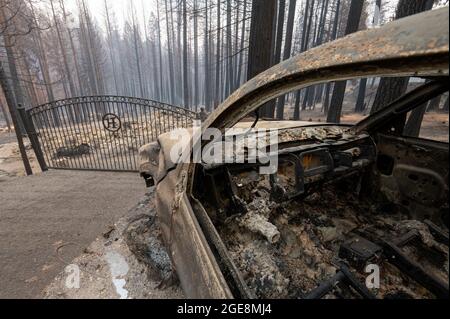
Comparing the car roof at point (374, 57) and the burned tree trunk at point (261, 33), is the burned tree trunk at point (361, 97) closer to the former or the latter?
the burned tree trunk at point (261, 33)

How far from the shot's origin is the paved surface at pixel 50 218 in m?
2.87

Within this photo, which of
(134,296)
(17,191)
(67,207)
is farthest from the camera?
(17,191)

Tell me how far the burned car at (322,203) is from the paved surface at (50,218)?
1.89 metres

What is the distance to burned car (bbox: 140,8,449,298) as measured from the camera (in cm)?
116

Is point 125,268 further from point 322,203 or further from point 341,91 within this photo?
point 341,91

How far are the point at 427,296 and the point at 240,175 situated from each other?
1.51 m

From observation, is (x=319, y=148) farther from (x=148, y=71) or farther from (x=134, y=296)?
(x=148, y=71)

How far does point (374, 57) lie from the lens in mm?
867

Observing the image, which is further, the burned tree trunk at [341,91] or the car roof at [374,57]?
the burned tree trunk at [341,91]

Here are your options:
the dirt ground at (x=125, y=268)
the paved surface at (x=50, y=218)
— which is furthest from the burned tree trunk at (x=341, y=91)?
the dirt ground at (x=125, y=268)

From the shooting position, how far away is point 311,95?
95.2 feet

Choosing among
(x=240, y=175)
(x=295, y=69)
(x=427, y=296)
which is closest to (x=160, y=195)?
(x=240, y=175)

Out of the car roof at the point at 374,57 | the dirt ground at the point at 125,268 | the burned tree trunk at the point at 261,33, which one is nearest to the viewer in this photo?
the car roof at the point at 374,57

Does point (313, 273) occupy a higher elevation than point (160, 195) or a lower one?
lower
